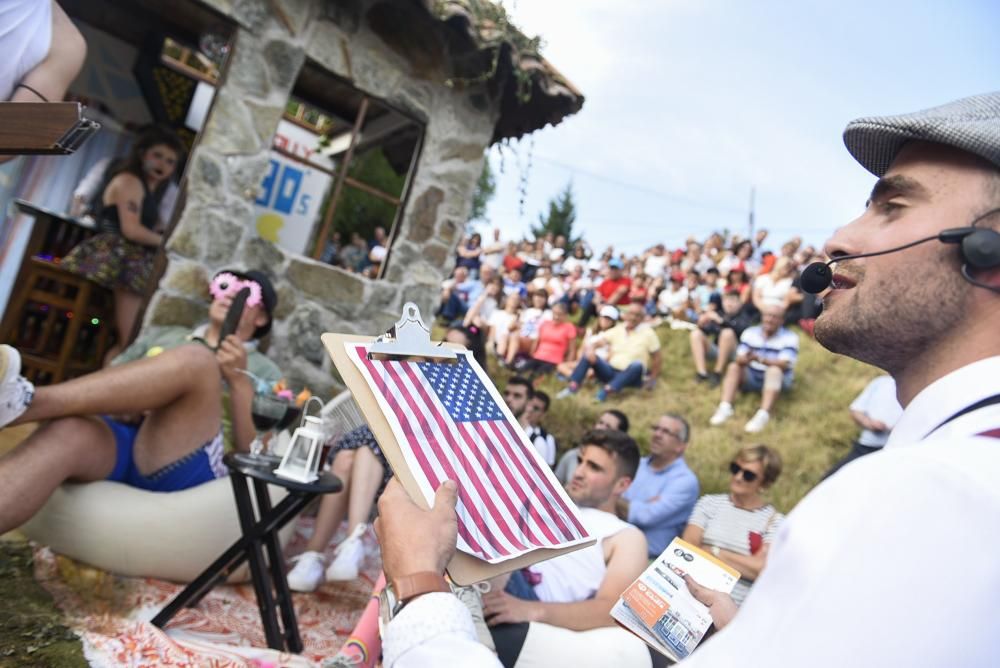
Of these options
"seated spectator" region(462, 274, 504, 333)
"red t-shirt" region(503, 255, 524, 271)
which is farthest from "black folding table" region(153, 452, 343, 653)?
"red t-shirt" region(503, 255, 524, 271)

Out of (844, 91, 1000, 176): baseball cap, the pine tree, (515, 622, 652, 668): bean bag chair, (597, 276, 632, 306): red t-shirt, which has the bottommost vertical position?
(515, 622, 652, 668): bean bag chair

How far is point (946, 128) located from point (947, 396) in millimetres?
438

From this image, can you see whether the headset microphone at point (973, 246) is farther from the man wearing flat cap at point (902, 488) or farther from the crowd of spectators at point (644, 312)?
the crowd of spectators at point (644, 312)

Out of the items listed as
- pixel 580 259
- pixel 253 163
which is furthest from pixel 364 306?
pixel 580 259

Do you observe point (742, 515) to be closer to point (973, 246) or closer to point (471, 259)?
point (973, 246)

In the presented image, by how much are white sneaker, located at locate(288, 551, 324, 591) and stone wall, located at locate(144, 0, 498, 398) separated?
207 cm

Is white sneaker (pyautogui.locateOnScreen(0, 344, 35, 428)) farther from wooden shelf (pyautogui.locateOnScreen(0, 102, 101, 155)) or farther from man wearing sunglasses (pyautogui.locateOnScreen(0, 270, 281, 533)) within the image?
wooden shelf (pyautogui.locateOnScreen(0, 102, 101, 155))

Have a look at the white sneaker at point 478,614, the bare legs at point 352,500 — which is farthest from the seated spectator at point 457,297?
the white sneaker at point 478,614

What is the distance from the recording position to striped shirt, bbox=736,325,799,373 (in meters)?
6.80

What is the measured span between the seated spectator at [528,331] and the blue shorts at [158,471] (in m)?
6.12

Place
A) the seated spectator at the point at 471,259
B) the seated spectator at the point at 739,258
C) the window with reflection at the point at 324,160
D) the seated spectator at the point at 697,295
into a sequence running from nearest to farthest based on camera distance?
the window with reflection at the point at 324,160 < the seated spectator at the point at 697,295 < the seated spectator at the point at 739,258 < the seated spectator at the point at 471,259

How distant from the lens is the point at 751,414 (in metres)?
6.92

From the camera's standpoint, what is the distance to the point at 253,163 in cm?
450

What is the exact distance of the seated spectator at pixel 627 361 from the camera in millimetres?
7514
